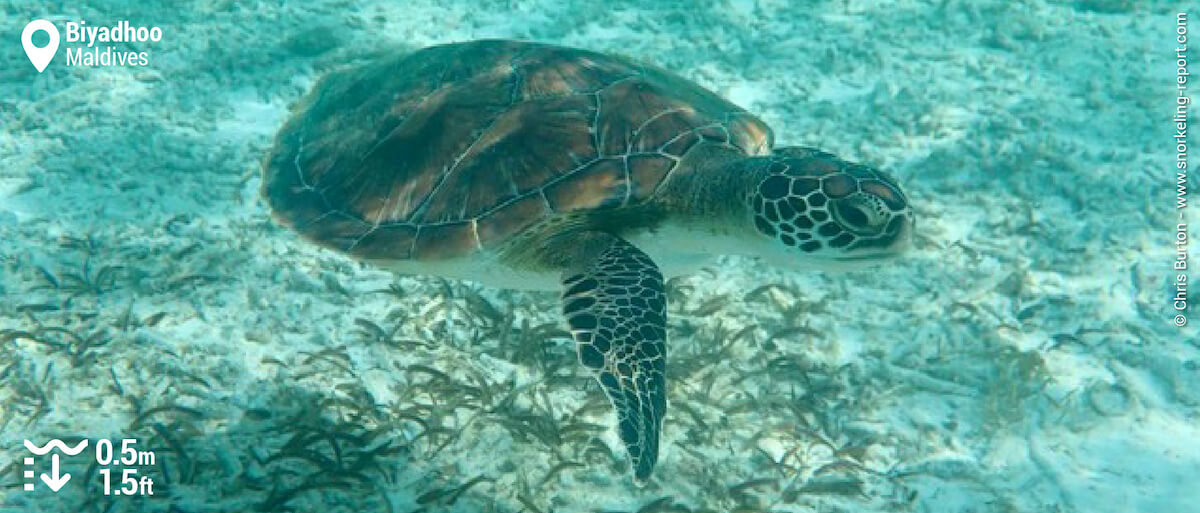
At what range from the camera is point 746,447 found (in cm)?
297

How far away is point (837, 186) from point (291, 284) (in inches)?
108

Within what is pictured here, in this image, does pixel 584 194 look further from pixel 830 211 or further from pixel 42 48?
pixel 42 48

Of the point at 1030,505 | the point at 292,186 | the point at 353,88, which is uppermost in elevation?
the point at 353,88

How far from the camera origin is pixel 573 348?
3422 mm

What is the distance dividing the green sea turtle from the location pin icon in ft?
12.5

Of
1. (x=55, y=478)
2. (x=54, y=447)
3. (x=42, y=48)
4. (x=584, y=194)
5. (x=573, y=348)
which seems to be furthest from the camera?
(x=42, y=48)

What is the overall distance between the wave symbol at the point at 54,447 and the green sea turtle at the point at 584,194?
124 centimetres

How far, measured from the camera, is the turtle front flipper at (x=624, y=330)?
2.48 m

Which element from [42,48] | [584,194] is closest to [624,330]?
[584,194]

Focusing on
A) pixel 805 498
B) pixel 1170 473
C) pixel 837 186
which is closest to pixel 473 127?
pixel 837 186

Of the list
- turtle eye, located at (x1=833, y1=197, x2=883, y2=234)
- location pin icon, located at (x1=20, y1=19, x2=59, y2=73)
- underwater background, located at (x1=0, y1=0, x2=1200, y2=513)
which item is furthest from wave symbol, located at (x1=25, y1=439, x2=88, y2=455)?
location pin icon, located at (x1=20, y1=19, x2=59, y2=73)

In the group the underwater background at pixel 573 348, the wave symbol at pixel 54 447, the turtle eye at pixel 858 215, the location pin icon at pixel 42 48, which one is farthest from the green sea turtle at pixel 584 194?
the location pin icon at pixel 42 48

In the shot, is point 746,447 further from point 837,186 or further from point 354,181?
point 354,181

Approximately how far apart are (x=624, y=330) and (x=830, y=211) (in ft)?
3.03
